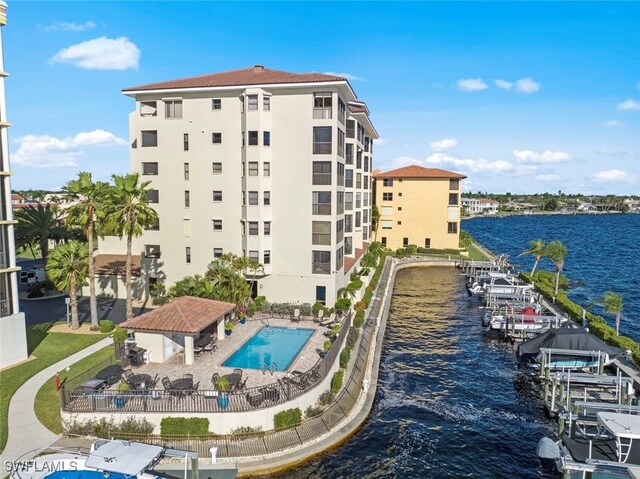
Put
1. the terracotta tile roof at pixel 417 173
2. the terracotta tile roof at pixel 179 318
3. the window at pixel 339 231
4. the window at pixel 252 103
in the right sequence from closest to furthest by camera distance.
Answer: the terracotta tile roof at pixel 179 318 → the window at pixel 252 103 → the window at pixel 339 231 → the terracotta tile roof at pixel 417 173

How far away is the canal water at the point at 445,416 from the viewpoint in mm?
20828

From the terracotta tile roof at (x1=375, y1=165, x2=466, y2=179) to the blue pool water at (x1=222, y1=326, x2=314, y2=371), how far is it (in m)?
55.7

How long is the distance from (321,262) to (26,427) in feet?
86.1

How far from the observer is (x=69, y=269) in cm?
3391

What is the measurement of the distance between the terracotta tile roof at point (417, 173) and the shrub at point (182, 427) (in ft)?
233

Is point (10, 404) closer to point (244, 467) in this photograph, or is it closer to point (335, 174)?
point (244, 467)

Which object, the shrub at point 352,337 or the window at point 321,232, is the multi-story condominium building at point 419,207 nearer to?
the window at point 321,232

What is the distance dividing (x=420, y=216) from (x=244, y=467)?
71103 mm

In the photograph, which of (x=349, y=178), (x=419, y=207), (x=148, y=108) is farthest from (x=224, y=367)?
(x=419, y=207)

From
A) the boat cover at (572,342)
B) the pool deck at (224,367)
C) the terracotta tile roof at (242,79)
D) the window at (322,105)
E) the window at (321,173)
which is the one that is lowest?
the pool deck at (224,367)

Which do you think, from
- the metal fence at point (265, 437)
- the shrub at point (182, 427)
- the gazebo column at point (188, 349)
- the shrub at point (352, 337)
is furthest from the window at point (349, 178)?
the shrub at point (182, 427)

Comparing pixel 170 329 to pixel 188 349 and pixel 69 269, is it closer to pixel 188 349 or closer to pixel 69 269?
pixel 188 349

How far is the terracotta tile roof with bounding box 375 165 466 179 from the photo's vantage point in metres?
83.3

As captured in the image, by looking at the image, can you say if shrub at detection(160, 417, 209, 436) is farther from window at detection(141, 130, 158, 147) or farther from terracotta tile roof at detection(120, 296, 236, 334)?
window at detection(141, 130, 158, 147)
